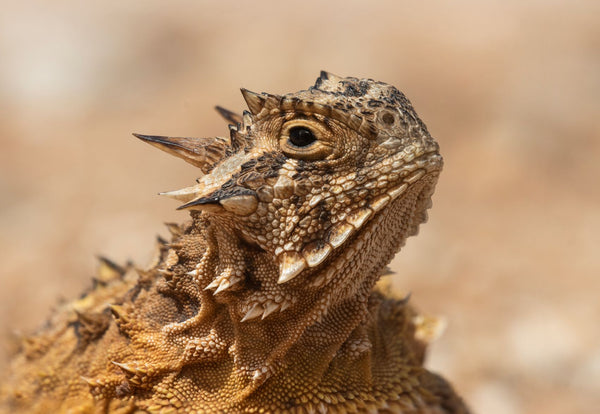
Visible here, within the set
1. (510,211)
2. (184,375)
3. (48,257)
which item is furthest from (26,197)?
(184,375)

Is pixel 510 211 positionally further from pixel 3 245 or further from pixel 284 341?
pixel 3 245

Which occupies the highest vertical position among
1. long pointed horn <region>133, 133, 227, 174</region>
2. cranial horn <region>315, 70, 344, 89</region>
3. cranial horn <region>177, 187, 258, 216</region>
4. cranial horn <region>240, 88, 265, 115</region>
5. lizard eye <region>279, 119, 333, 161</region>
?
cranial horn <region>315, 70, 344, 89</region>

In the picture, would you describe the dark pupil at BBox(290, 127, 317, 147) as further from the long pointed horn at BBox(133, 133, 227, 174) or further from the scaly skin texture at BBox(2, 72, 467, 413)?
the long pointed horn at BBox(133, 133, 227, 174)

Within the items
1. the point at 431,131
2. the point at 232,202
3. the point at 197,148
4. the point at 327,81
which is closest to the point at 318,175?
the point at 232,202

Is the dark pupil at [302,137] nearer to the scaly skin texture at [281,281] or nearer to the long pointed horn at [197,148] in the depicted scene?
the scaly skin texture at [281,281]

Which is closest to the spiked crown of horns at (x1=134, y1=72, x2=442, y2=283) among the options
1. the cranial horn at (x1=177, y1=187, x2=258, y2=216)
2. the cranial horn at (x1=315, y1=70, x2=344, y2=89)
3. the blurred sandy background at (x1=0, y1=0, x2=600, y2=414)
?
the cranial horn at (x1=177, y1=187, x2=258, y2=216)

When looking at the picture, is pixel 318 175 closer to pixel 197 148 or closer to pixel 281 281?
pixel 281 281

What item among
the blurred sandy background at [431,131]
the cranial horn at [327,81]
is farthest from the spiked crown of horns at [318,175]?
the blurred sandy background at [431,131]
